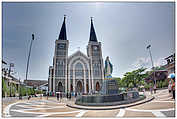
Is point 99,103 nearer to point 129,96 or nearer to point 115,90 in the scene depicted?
point 129,96

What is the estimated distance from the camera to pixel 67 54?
138 feet

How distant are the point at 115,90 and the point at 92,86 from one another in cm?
2988

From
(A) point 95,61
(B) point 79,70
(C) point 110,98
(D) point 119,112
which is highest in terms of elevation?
(A) point 95,61

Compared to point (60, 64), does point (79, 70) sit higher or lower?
lower

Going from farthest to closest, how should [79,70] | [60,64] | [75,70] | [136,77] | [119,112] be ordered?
[79,70], [75,70], [60,64], [136,77], [119,112]

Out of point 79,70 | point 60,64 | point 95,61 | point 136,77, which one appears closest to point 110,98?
point 136,77

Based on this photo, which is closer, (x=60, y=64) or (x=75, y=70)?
(x=60, y=64)

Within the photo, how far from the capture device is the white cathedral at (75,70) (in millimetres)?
38031

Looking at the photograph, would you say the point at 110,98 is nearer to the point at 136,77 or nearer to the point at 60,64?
the point at 136,77

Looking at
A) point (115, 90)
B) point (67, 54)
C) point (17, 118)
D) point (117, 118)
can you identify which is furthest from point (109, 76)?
point (67, 54)

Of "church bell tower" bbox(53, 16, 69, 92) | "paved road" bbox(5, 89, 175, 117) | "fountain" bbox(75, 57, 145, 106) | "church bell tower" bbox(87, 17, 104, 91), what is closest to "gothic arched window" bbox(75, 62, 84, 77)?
"church bell tower" bbox(87, 17, 104, 91)

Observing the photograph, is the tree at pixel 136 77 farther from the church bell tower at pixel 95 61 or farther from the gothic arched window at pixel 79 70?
the gothic arched window at pixel 79 70

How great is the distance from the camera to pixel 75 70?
134 ft

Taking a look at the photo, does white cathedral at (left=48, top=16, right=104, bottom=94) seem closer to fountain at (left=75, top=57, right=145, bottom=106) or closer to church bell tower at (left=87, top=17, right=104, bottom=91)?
church bell tower at (left=87, top=17, right=104, bottom=91)
